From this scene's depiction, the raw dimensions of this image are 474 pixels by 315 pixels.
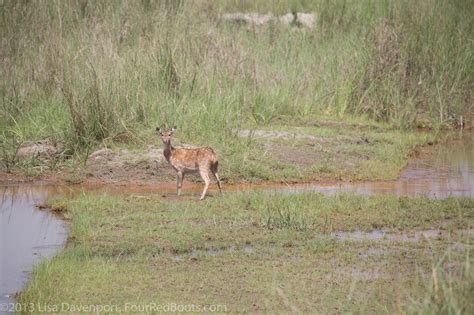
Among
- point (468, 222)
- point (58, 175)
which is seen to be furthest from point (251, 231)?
point (58, 175)

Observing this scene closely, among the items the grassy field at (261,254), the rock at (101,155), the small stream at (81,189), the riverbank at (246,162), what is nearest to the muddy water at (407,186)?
the small stream at (81,189)

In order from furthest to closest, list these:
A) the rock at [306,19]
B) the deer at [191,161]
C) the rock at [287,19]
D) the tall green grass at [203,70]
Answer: the rock at [287,19], the rock at [306,19], the tall green grass at [203,70], the deer at [191,161]

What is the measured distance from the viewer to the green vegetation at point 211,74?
14.2 meters

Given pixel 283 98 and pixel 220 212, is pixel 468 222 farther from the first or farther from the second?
pixel 283 98

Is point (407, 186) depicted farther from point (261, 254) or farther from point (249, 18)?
point (249, 18)

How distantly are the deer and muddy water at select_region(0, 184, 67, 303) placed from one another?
5.30ft

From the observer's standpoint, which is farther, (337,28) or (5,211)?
(337,28)

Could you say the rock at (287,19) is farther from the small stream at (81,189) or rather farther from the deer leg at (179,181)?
the deer leg at (179,181)

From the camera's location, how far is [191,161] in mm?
12305

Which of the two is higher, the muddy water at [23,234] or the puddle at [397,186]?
Result: the muddy water at [23,234]

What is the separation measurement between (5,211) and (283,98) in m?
6.27

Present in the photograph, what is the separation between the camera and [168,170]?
44.9ft

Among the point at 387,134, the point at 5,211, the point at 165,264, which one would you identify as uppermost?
the point at 165,264

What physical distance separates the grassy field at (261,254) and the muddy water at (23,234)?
22 centimetres
